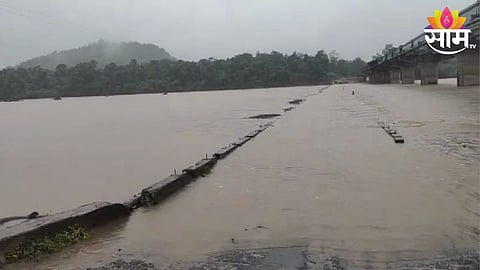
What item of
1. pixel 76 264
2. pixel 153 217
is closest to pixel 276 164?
pixel 153 217

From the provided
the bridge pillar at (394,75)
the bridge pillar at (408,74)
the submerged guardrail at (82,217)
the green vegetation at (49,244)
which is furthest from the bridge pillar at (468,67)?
the bridge pillar at (394,75)

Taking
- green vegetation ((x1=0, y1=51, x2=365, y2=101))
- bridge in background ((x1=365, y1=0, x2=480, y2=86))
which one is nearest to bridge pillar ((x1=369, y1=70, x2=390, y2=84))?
bridge in background ((x1=365, y1=0, x2=480, y2=86))

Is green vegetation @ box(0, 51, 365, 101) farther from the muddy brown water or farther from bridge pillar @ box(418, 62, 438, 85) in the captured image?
Answer: the muddy brown water

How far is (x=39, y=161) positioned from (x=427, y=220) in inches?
527

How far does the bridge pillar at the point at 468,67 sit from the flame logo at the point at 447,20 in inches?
215

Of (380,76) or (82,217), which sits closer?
(82,217)

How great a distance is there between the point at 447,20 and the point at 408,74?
41.8 meters

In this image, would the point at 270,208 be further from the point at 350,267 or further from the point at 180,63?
the point at 180,63

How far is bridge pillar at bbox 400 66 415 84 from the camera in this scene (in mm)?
77812

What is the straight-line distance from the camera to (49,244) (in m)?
6.16

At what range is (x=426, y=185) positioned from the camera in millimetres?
8570

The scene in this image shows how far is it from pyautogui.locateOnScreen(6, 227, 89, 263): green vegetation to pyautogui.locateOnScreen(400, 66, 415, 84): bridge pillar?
77336 mm

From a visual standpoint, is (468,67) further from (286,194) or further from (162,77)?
(162,77)

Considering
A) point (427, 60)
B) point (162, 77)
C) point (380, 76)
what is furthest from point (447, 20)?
point (162, 77)
